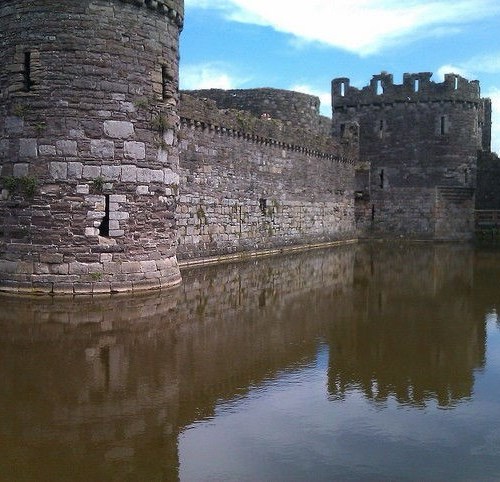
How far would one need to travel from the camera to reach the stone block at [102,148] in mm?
10305

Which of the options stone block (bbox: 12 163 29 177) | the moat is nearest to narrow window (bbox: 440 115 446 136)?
the moat

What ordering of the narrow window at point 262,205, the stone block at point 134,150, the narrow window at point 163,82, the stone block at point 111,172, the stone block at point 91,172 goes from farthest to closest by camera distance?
the narrow window at point 262,205 → the narrow window at point 163,82 → the stone block at point 134,150 → the stone block at point 111,172 → the stone block at point 91,172

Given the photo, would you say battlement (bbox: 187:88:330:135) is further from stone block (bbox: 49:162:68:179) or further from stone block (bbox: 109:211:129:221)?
stone block (bbox: 49:162:68:179)

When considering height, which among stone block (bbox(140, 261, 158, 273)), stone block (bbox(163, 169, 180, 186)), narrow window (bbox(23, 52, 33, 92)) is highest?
narrow window (bbox(23, 52, 33, 92))

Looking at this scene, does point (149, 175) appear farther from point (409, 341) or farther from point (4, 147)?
point (409, 341)

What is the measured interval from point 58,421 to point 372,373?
9.90ft

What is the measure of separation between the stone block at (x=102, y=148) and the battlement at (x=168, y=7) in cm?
238

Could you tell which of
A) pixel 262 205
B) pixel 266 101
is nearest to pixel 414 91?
pixel 266 101

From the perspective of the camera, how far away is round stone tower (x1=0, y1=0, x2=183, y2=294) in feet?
33.3

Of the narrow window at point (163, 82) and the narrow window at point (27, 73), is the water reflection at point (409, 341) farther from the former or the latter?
the narrow window at point (27, 73)

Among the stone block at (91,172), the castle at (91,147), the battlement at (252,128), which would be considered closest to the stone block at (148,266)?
the castle at (91,147)

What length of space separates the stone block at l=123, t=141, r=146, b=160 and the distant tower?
18252 mm

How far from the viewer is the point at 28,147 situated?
33.6 feet

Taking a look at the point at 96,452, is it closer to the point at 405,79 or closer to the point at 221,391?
the point at 221,391
